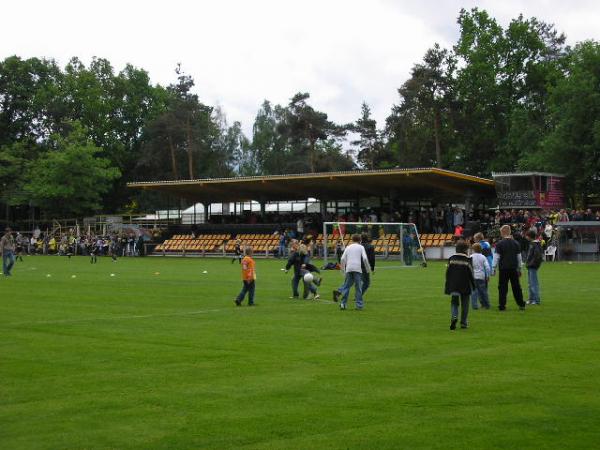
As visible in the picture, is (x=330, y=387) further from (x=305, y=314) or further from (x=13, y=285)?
(x=13, y=285)

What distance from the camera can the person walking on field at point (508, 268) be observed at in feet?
67.1

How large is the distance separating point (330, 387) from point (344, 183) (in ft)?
154

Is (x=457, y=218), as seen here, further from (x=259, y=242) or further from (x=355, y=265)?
(x=355, y=265)

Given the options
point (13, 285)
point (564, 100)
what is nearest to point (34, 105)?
point (564, 100)

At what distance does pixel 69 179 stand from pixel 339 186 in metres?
31.5

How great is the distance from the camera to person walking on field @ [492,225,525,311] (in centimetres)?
2045

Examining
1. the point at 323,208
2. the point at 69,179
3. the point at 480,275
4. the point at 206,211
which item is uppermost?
the point at 69,179

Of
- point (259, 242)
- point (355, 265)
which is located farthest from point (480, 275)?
point (259, 242)

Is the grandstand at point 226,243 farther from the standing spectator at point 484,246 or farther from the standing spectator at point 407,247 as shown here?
the standing spectator at point 484,246

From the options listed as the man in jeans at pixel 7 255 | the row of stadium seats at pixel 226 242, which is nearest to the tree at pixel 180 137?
the row of stadium seats at pixel 226 242

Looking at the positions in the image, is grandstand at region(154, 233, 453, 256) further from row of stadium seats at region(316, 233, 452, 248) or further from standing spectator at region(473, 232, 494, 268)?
standing spectator at region(473, 232, 494, 268)

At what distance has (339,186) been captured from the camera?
59156 mm

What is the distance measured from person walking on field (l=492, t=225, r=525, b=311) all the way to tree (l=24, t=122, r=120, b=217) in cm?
6304

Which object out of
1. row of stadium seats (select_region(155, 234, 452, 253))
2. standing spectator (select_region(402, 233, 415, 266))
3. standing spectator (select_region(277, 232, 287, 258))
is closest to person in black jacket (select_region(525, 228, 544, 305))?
standing spectator (select_region(402, 233, 415, 266))
